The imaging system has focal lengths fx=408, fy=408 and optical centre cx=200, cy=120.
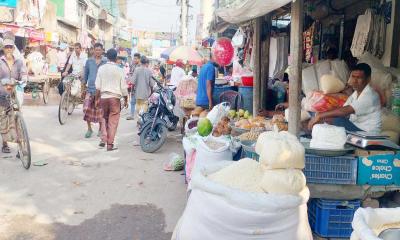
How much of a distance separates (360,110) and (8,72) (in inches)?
219

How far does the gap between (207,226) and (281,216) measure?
1.66 feet

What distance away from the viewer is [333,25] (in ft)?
28.3

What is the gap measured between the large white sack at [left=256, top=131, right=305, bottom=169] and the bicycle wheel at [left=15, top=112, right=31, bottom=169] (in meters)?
4.50

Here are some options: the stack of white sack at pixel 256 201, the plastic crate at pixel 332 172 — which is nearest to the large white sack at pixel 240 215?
the stack of white sack at pixel 256 201

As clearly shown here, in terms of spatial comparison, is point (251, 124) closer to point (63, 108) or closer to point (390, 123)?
point (390, 123)

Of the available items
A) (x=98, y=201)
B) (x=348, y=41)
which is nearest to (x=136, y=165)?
(x=98, y=201)

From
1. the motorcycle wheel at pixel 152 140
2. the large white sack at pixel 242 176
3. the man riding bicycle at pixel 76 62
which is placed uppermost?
the man riding bicycle at pixel 76 62

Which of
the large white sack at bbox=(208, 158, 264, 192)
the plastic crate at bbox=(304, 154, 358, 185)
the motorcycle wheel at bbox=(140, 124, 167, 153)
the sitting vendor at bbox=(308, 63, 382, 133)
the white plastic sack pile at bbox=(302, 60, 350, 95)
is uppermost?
the white plastic sack pile at bbox=(302, 60, 350, 95)

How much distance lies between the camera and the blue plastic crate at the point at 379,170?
3988mm

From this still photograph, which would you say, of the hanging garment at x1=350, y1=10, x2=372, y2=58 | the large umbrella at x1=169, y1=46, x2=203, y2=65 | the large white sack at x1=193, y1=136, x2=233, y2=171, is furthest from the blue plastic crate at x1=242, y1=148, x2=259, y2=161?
the large umbrella at x1=169, y1=46, x2=203, y2=65

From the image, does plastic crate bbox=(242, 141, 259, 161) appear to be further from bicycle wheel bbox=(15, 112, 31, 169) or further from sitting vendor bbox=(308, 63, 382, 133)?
bicycle wheel bbox=(15, 112, 31, 169)

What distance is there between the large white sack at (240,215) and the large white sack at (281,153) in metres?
0.23

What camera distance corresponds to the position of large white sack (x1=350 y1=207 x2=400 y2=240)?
5.73ft

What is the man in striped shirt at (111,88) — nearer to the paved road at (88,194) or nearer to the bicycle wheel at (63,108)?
the paved road at (88,194)
